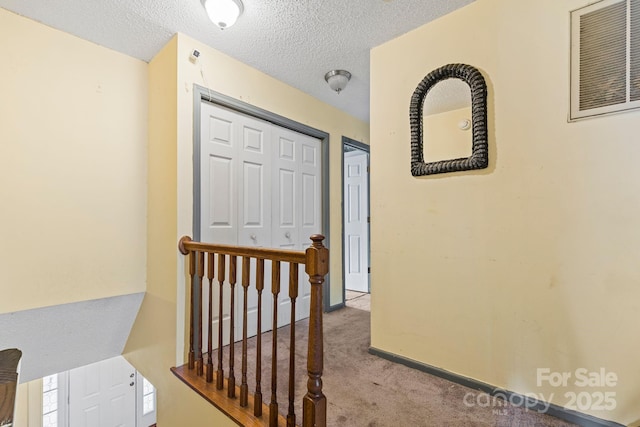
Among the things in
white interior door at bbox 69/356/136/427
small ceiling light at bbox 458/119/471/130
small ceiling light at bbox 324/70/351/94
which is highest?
small ceiling light at bbox 324/70/351/94

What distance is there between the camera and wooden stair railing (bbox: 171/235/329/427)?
3.74 feet

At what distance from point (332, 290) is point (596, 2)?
2705 millimetres

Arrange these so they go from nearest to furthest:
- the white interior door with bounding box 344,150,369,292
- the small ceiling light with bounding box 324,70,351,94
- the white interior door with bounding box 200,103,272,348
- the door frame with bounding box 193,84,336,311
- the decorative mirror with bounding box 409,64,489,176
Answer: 1. the decorative mirror with bounding box 409,64,489,176
2. the door frame with bounding box 193,84,336,311
3. the white interior door with bounding box 200,103,272,348
4. the small ceiling light with bounding box 324,70,351,94
5. the white interior door with bounding box 344,150,369,292

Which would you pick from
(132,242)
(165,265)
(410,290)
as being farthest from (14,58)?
(410,290)

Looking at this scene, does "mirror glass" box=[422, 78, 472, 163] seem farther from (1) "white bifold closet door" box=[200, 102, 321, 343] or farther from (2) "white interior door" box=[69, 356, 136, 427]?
(2) "white interior door" box=[69, 356, 136, 427]

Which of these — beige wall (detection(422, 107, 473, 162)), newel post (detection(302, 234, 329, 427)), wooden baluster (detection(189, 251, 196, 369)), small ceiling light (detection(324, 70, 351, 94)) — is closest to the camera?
newel post (detection(302, 234, 329, 427))

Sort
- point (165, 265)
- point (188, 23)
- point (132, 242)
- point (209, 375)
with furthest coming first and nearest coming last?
1. point (132, 242)
2. point (165, 265)
3. point (188, 23)
4. point (209, 375)

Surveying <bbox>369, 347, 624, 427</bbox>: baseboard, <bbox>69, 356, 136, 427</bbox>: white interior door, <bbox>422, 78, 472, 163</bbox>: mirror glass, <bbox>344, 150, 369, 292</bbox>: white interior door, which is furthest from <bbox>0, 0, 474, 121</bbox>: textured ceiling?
<bbox>69, 356, 136, 427</bbox>: white interior door

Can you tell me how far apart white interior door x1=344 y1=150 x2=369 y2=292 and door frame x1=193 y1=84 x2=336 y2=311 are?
113 cm

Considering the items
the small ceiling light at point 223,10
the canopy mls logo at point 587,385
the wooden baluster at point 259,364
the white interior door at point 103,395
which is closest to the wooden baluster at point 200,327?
the wooden baluster at point 259,364

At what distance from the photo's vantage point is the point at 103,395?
370cm

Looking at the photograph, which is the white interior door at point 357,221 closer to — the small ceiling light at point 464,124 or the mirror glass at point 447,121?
the mirror glass at point 447,121

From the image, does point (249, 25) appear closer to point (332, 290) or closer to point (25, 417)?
point (332, 290)

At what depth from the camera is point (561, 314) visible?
4.38ft
